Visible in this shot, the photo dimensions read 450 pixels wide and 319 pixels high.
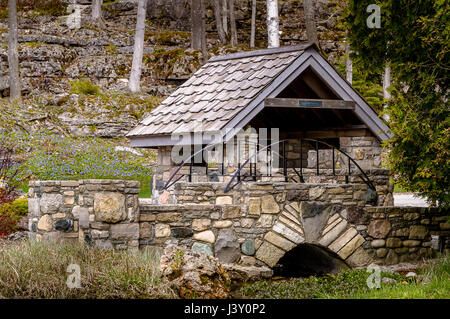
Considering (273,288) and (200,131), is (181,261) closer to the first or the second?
(273,288)

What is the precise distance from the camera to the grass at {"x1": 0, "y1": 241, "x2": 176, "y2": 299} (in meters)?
6.82

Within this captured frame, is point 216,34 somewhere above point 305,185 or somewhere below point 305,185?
above

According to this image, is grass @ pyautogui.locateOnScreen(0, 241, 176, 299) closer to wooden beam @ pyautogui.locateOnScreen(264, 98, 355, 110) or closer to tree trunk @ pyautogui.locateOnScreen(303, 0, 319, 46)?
wooden beam @ pyautogui.locateOnScreen(264, 98, 355, 110)

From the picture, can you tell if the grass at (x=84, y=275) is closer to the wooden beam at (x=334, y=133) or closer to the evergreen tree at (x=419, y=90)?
the evergreen tree at (x=419, y=90)

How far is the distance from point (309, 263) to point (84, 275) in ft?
15.9

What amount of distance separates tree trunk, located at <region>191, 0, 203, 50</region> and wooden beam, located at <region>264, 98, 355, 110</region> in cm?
1812

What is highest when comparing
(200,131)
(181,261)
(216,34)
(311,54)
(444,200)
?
(216,34)

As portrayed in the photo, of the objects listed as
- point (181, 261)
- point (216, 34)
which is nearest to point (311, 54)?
point (181, 261)

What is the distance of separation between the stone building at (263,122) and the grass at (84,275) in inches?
111

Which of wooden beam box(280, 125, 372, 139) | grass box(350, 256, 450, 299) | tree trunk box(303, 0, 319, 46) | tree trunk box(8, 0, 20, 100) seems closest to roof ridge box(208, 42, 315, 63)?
wooden beam box(280, 125, 372, 139)

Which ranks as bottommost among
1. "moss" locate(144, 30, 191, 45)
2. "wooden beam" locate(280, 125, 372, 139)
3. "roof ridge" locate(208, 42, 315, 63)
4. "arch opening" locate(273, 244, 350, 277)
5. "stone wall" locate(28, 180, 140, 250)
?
"arch opening" locate(273, 244, 350, 277)

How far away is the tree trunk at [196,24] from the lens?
93.8 feet

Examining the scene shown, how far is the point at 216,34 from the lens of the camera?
117 ft
